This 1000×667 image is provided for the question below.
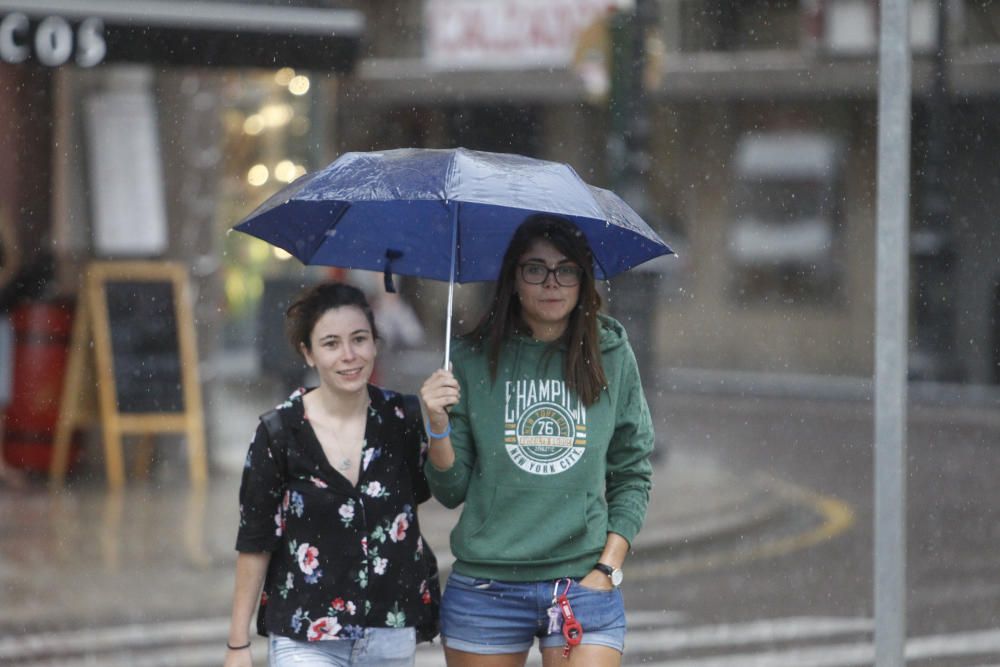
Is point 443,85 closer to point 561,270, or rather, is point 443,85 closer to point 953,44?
point 953,44

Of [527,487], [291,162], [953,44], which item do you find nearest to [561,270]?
[527,487]

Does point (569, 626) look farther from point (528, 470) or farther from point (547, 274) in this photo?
point (547, 274)

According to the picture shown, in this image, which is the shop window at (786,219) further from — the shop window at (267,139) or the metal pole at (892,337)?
the metal pole at (892,337)

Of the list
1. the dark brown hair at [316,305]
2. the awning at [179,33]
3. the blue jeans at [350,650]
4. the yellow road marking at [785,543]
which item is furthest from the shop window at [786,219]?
the blue jeans at [350,650]

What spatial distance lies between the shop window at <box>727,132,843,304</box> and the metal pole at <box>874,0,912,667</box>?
19.2 meters

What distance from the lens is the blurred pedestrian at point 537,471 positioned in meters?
3.52

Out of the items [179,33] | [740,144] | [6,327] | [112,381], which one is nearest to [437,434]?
[179,33]

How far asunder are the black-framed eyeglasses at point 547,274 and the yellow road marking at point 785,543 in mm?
5507

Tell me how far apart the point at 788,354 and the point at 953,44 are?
200 inches

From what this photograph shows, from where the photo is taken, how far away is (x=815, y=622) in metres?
7.78

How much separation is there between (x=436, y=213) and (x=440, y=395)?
0.60 metres

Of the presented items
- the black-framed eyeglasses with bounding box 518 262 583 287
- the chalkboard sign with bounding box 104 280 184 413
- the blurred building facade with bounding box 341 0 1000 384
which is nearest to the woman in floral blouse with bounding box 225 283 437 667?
the black-framed eyeglasses with bounding box 518 262 583 287

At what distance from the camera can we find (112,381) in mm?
10977

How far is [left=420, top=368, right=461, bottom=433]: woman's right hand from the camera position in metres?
3.36
